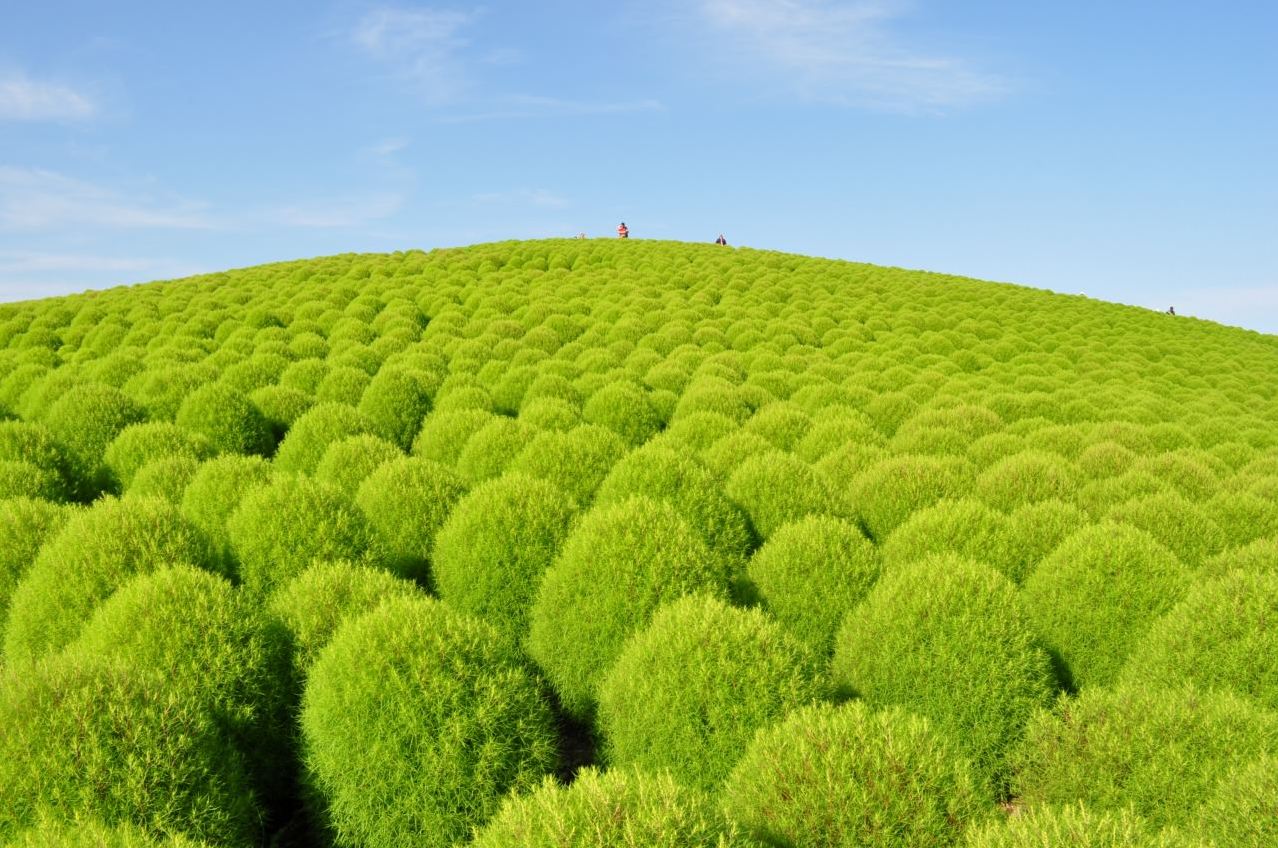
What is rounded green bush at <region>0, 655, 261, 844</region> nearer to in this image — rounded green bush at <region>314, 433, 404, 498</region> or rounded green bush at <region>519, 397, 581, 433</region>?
rounded green bush at <region>314, 433, 404, 498</region>

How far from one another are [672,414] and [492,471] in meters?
4.70

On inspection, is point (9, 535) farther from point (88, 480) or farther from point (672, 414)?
point (672, 414)

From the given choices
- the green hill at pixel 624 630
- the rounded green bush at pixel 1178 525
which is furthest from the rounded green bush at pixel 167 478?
the rounded green bush at pixel 1178 525

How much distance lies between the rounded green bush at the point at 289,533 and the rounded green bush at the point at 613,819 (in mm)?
4116

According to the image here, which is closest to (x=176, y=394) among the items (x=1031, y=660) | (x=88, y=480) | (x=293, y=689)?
(x=88, y=480)

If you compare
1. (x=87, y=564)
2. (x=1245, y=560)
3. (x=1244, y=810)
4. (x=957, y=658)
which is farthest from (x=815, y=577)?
(x=87, y=564)

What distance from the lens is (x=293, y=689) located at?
17.8ft

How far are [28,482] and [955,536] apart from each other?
10.6 m

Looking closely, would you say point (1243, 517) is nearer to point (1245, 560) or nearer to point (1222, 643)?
point (1245, 560)

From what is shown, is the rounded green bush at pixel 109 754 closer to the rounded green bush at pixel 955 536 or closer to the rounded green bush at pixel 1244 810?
the rounded green bush at pixel 1244 810

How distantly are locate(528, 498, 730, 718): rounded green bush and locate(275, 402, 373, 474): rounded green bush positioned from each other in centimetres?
536

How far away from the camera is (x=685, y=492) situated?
7719mm

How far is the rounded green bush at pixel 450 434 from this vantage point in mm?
10961

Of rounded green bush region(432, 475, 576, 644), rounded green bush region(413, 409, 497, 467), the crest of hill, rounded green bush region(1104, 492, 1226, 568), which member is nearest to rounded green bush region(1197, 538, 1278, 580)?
rounded green bush region(1104, 492, 1226, 568)
